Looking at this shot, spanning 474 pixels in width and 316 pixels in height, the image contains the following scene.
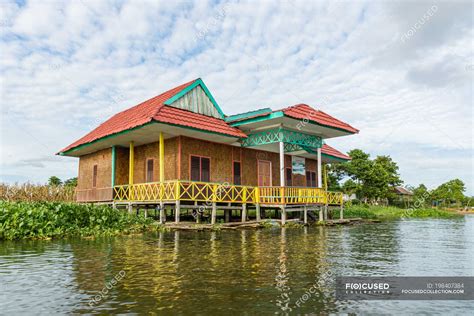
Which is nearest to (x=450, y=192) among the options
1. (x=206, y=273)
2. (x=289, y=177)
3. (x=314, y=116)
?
(x=289, y=177)

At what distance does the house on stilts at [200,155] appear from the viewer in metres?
15.8

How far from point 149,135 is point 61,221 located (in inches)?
219

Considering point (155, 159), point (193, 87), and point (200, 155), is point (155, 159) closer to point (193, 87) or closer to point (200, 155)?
point (200, 155)

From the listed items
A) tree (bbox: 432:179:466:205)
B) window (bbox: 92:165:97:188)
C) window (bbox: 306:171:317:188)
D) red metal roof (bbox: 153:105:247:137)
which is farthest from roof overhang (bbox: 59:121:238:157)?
tree (bbox: 432:179:466:205)

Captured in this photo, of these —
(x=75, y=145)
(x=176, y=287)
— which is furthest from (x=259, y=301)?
(x=75, y=145)

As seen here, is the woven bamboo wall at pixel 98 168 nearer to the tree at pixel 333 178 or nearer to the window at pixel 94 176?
the window at pixel 94 176

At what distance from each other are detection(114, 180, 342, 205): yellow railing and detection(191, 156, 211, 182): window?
592 mm

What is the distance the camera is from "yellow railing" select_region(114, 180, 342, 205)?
15.3 meters

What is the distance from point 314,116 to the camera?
17906 millimetres

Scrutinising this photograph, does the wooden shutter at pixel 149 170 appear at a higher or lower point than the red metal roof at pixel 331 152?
lower

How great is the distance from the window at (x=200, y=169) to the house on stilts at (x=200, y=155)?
44 millimetres

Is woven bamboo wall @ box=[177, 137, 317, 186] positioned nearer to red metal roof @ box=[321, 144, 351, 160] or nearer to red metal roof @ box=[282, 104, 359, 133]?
red metal roof @ box=[282, 104, 359, 133]

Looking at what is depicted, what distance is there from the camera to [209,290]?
5.21m

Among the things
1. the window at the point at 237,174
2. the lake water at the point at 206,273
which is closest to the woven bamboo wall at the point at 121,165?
the window at the point at 237,174
